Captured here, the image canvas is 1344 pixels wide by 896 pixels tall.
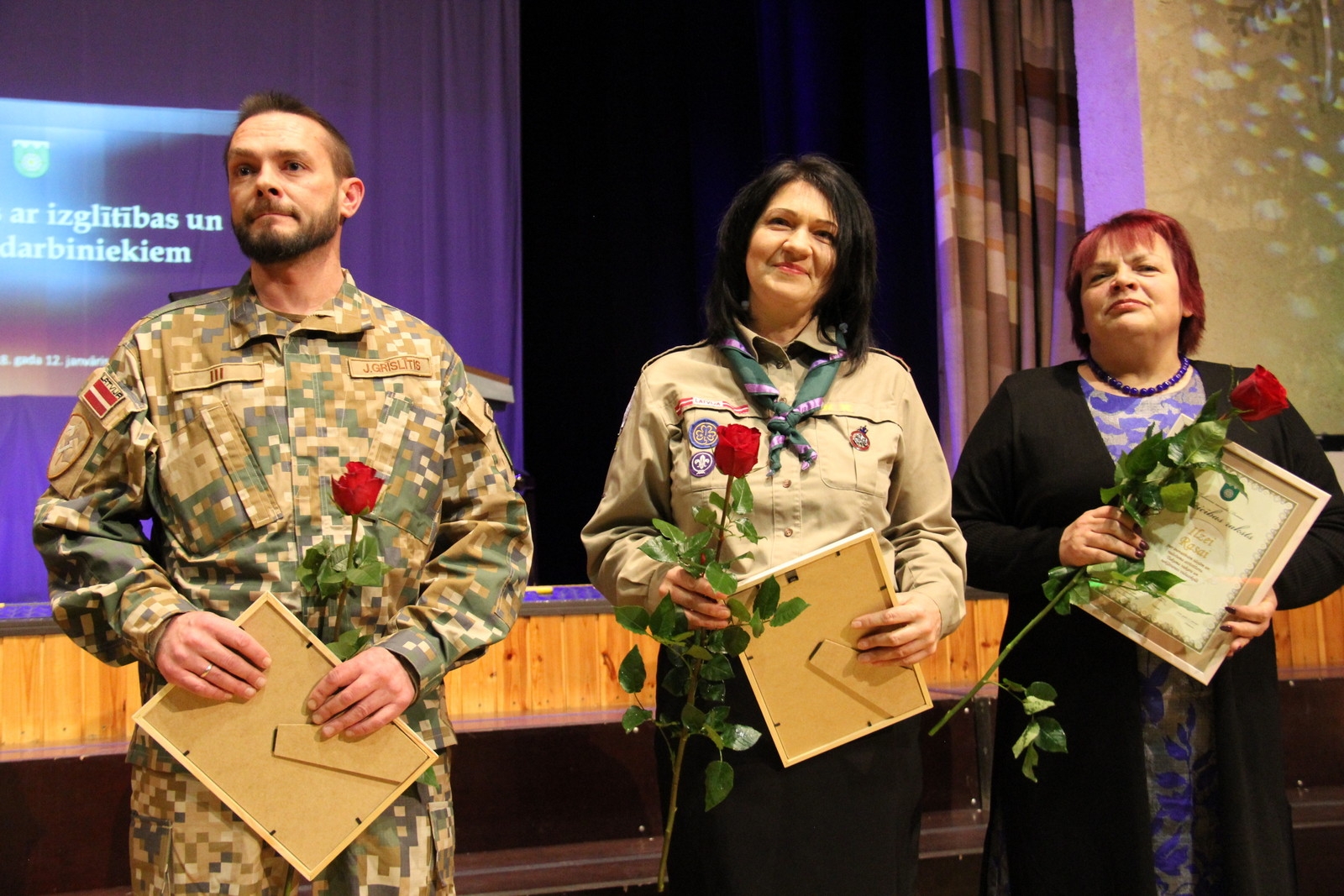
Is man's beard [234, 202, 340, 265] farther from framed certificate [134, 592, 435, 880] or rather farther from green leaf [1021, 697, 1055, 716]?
green leaf [1021, 697, 1055, 716]

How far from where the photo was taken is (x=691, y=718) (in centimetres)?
132

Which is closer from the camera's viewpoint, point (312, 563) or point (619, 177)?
point (312, 563)

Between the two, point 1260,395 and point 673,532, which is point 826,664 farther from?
point 1260,395

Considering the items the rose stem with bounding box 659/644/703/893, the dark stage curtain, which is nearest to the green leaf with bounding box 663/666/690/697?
the rose stem with bounding box 659/644/703/893

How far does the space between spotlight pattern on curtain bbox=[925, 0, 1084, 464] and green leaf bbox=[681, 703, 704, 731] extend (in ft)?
9.38

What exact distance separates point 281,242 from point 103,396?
1.01 ft

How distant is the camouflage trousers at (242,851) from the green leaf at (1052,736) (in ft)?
2.67

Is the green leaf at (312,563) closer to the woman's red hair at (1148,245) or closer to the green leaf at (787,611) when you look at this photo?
the green leaf at (787,611)

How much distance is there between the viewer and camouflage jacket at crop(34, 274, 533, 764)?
55.3 inches

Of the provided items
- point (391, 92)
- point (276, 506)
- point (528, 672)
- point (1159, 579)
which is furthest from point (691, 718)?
point (391, 92)

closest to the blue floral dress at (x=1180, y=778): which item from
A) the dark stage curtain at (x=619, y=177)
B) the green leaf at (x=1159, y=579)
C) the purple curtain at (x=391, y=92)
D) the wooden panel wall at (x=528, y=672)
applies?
the green leaf at (x=1159, y=579)

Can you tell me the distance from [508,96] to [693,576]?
3837mm

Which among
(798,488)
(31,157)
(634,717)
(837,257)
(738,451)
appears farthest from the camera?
(31,157)

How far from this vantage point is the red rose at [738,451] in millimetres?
1192
